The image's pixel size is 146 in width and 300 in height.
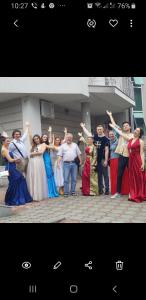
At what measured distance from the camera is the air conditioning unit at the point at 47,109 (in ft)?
34.4

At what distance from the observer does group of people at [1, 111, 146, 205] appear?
532cm

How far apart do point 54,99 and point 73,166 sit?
4.82 metres

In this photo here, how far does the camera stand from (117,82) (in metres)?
11.6

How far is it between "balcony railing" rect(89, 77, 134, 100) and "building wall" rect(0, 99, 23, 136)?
9.37 ft

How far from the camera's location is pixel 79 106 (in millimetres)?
12625

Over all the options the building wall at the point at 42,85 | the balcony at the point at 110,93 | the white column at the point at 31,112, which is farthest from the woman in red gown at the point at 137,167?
the balcony at the point at 110,93
